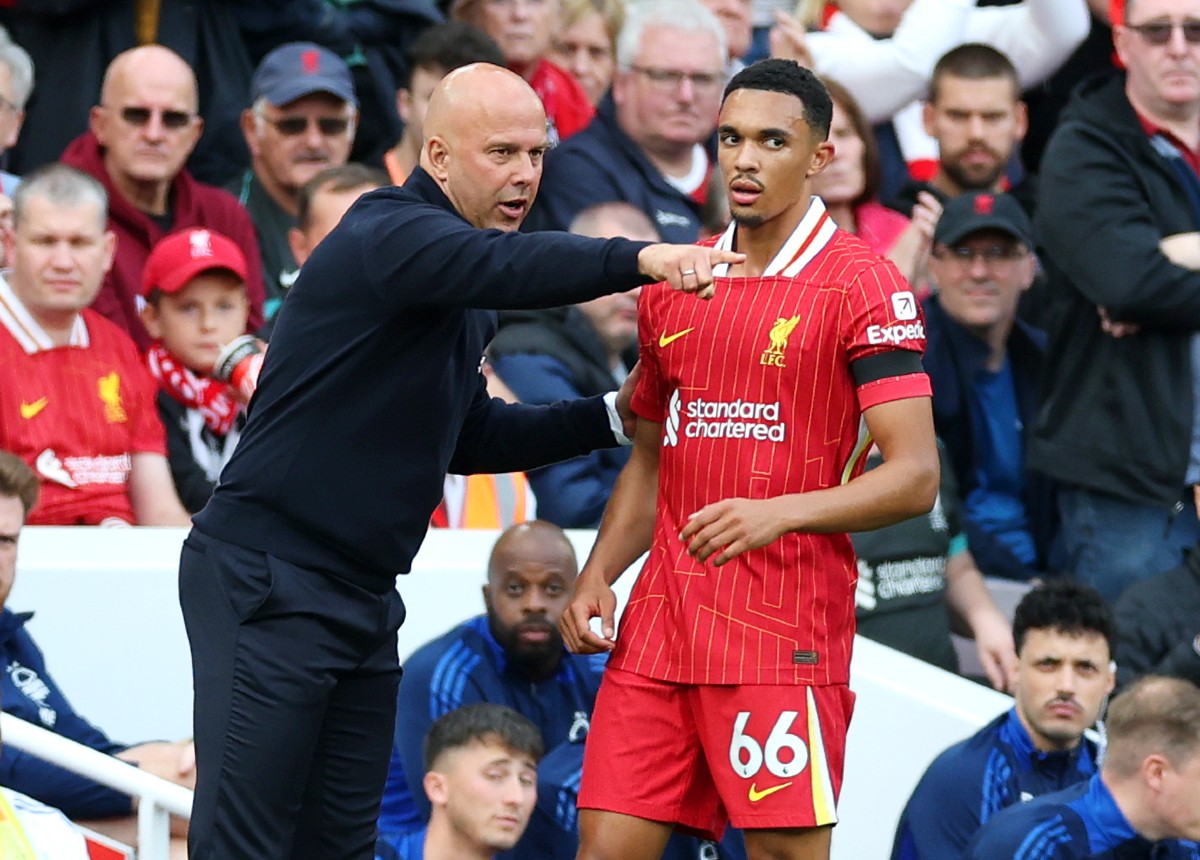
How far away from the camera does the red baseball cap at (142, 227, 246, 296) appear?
6910 millimetres

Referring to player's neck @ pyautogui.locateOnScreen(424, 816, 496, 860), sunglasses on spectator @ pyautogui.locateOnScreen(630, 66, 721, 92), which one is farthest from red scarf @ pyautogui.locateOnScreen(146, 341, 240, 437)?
sunglasses on spectator @ pyautogui.locateOnScreen(630, 66, 721, 92)

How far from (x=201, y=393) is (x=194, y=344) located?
6.5 inches

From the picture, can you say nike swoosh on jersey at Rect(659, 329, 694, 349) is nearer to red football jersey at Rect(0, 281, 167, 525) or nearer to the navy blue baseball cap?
red football jersey at Rect(0, 281, 167, 525)

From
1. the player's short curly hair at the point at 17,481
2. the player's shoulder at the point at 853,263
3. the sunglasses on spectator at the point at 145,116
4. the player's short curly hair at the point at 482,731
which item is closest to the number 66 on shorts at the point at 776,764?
the player's shoulder at the point at 853,263

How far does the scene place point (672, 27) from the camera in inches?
316

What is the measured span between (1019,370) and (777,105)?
3663 mm

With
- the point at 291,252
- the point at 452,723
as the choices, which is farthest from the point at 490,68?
the point at 291,252

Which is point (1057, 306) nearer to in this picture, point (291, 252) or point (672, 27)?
point (672, 27)

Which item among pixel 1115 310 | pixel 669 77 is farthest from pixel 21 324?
pixel 1115 310

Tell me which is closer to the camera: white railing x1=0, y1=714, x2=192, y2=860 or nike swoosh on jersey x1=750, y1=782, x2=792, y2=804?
nike swoosh on jersey x1=750, y1=782, x2=792, y2=804

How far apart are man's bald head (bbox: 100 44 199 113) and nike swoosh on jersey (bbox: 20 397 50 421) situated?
1.50 metres

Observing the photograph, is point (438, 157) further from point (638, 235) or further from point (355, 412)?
point (638, 235)

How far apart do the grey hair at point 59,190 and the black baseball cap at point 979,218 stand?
9.47ft

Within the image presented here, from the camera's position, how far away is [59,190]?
6668 millimetres
